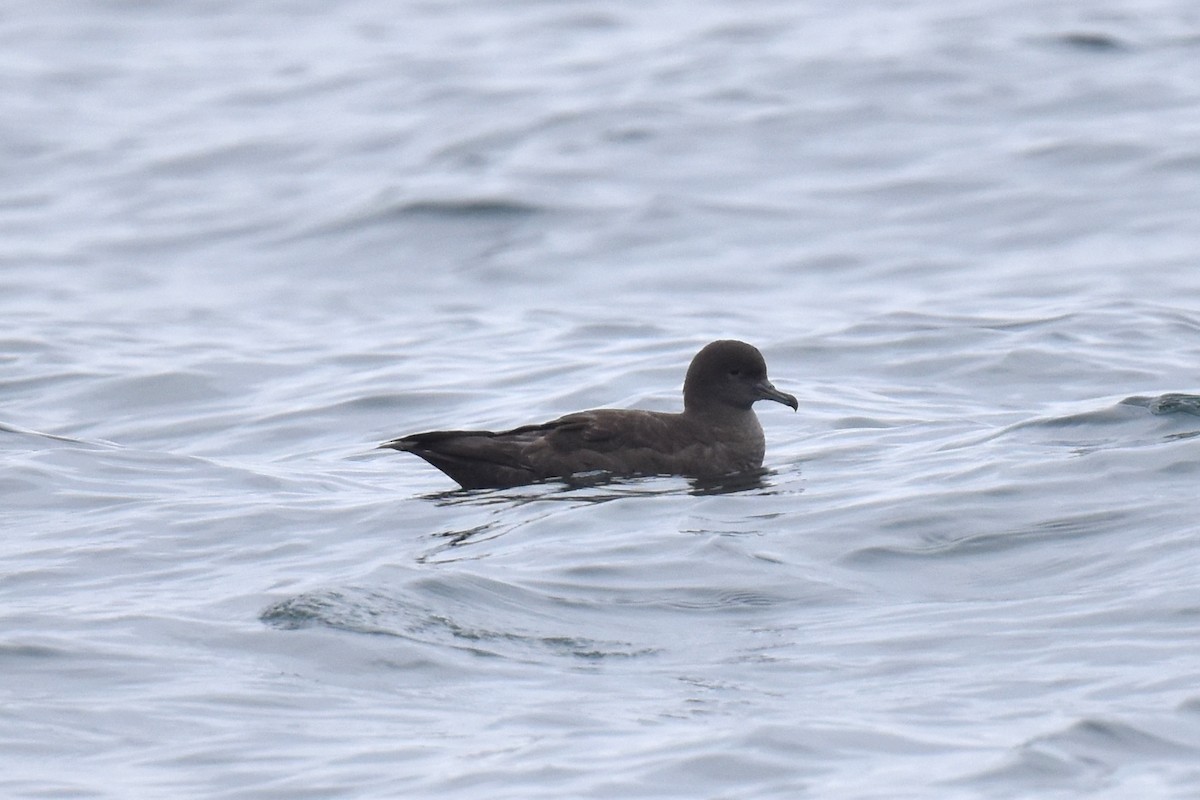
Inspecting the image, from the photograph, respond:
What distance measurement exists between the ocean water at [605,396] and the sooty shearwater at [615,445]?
17 cm

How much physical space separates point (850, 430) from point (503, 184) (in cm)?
925

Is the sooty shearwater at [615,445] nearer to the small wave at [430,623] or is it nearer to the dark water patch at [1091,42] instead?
the small wave at [430,623]

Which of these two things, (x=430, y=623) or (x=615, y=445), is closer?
(x=430, y=623)

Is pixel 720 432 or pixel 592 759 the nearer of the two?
pixel 592 759

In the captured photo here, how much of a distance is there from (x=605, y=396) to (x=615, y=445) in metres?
2.72

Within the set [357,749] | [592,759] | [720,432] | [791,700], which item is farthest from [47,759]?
[720,432]

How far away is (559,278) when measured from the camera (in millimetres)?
17453

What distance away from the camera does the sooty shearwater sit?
33.7 feet

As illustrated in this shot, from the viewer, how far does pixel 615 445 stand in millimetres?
10438

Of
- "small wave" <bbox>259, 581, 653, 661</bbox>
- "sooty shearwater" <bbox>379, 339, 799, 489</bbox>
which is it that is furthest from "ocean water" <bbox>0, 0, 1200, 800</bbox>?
"sooty shearwater" <bbox>379, 339, 799, 489</bbox>

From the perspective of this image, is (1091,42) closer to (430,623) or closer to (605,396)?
(605,396)

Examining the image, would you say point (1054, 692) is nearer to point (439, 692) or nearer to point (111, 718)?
point (439, 692)

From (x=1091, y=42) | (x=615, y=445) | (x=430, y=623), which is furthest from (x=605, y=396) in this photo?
(x=1091, y=42)

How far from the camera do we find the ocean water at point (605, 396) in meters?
6.66
